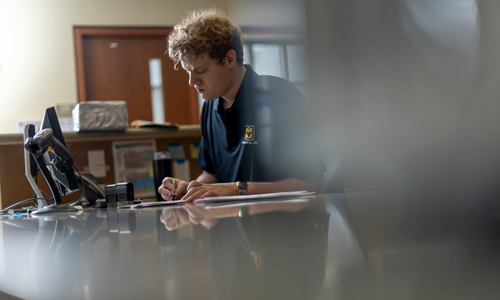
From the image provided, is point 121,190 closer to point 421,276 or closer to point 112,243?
point 112,243

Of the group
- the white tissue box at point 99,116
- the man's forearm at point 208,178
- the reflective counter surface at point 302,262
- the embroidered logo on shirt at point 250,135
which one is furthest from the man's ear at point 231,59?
the reflective counter surface at point 302,262

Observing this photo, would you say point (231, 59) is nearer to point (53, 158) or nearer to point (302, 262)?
point (53, 158)

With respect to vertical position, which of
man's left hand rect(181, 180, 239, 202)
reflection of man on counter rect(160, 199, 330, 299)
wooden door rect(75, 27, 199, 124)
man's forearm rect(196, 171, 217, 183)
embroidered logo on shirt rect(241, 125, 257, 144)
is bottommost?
man's forearm rect(196, 171, 217, 183)

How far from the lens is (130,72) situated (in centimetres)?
347

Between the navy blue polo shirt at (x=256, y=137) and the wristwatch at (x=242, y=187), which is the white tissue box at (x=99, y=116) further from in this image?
the wristwatch at (x=242, y=187)

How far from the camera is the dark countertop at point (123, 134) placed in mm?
1543

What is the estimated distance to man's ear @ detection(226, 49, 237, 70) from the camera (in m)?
1.39

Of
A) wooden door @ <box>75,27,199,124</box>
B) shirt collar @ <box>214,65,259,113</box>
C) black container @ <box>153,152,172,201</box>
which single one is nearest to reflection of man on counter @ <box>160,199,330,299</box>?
shirt collar @ <box>214,65,259,113</box>

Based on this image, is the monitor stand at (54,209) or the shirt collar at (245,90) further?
the shirt collar at (245,90)

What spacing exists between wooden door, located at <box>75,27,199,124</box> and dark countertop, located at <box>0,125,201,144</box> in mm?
1741

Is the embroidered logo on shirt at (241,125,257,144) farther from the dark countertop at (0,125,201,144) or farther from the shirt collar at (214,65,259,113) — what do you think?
the dark countertop at (0,125,201,144)

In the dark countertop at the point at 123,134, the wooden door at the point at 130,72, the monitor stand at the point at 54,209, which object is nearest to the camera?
the monitor stand at the point at 54,209

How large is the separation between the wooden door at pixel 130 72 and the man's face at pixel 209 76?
218cm

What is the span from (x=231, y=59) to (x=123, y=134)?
713mm
